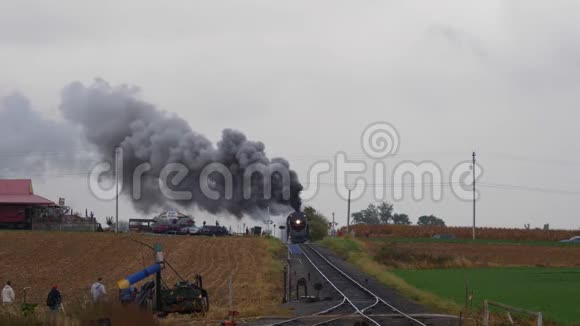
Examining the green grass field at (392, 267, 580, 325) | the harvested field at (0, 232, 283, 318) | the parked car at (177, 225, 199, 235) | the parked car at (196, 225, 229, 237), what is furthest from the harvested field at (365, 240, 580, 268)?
the parked car at (177, 225, 199, 235)

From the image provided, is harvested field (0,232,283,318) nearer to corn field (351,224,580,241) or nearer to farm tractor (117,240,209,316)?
farm tractor (117,240,209,316)

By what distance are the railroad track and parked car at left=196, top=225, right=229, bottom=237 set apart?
33928 millimetres

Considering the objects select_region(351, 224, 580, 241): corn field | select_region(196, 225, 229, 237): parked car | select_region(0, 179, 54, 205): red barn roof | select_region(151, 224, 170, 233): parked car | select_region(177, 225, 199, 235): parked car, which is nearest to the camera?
select_region(0, 179, 54, 205): red barn roof

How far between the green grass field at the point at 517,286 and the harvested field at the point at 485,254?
482 cm

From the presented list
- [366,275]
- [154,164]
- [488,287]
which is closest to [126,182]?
[154,164]

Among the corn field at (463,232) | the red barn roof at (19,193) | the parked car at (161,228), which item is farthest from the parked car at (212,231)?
the corn field at (463,232)

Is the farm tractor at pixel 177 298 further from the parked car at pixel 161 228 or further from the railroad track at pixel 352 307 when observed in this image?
the parked car at pixel 161 228

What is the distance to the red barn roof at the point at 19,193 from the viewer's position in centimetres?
8356

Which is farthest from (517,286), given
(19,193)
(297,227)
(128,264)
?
(19,193)

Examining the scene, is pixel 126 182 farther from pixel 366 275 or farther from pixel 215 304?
pixel 215 304

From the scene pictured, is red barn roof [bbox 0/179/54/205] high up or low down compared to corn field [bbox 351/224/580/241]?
up

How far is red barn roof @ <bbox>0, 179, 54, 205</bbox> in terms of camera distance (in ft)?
274

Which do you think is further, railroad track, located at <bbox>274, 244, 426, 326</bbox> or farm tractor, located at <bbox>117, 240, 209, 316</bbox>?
farm tractor, located at <bbox>117, 240, 209, 316</bbox>

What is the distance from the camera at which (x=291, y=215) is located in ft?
219
